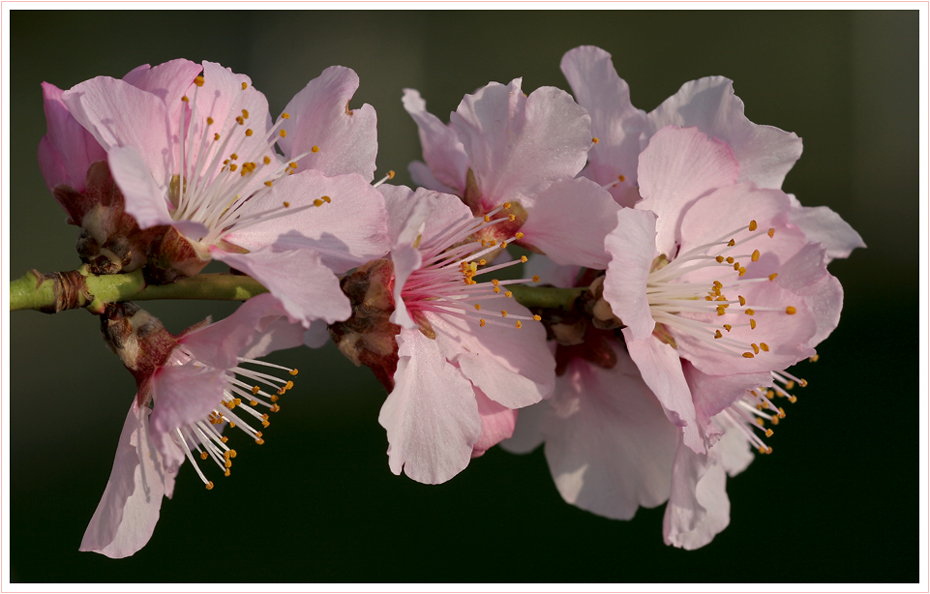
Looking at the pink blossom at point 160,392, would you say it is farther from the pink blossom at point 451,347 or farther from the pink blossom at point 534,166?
the pink blossom at point 534,166

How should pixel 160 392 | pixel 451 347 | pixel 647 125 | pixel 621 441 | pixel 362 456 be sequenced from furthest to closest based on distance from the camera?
pixel 362 456
pixel 621 441
pixel 647 125
pixel 451 347
pixel 160 392

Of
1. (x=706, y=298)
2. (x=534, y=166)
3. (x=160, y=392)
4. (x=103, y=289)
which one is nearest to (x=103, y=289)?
(x=103, y=289)

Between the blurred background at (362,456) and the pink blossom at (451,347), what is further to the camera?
the blurred background at (362,456)

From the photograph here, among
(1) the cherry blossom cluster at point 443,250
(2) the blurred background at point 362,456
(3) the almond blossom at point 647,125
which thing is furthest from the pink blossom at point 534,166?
(2) the blurred background at point 362,456

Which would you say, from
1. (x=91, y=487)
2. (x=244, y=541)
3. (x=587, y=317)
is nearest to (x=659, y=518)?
(x=244, y=541)

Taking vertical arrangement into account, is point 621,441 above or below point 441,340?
below

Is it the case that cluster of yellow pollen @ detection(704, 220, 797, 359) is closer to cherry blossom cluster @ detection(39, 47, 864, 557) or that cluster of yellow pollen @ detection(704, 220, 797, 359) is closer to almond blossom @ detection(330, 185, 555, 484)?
cherry blossom cluster @ detection(39, 47, 864, 557)

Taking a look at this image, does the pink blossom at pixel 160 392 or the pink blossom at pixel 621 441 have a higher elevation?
the pink blossom at pixel 160 392

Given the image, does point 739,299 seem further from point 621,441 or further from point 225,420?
point 225,420
